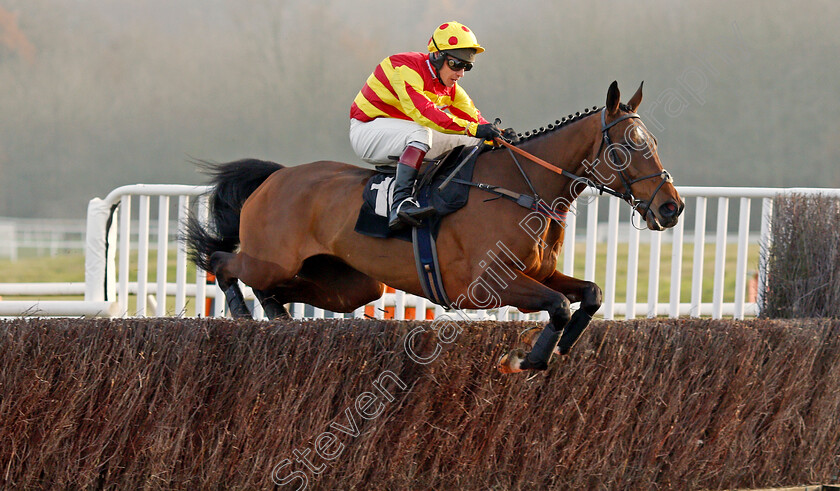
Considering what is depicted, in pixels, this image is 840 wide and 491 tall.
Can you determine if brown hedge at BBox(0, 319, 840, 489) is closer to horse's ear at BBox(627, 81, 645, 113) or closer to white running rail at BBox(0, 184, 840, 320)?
white running rail at BBox(0, 184, 840, 320)

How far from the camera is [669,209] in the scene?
3.47 m

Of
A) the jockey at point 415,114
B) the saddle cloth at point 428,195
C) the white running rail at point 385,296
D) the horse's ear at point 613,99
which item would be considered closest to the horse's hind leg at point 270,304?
the white running rail at point 385,296

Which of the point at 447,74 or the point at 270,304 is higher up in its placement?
the point at 447,74

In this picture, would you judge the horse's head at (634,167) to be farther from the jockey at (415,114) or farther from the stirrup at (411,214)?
the stirrup at (411,214)

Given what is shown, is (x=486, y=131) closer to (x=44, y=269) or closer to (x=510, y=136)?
(x=510, y=136)

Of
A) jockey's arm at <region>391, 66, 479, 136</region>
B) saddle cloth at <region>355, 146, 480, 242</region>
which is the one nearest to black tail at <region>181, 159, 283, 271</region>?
saddle cloth at <region>355, 146, 480, 242</region>

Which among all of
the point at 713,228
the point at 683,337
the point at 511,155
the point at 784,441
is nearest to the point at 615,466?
the point at 683,337

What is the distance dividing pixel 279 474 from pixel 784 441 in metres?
2.63

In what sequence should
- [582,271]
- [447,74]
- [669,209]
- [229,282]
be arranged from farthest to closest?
1. [582,271]
2. [229,282]
3. [447,74]
4. [669,209]

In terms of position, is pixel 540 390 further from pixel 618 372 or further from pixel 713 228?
pixel 713 228

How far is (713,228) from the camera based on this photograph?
15.0 meters

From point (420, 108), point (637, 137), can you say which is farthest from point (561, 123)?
point (420, 108)

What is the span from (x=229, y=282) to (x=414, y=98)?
152 centimetres

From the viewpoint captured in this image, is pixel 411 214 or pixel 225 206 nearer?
pixel 411 214
